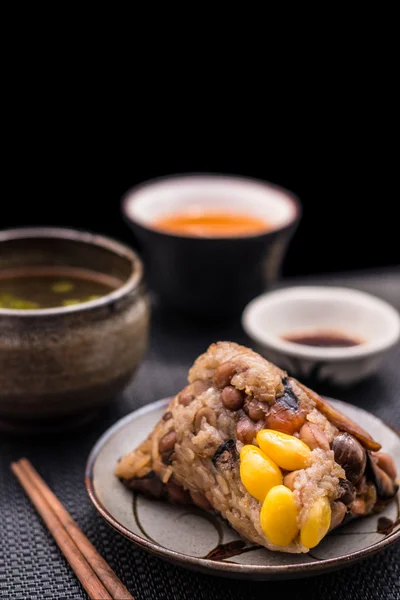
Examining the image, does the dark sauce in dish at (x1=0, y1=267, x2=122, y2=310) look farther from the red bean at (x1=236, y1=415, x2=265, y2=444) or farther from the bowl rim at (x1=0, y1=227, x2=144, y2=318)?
the red bean at (x1=236, y1=415, x2=265, y2=444)

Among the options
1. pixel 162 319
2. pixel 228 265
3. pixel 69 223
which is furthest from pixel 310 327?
pixel 69 223

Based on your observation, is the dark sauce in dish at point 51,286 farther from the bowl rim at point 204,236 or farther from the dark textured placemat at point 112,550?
the bowl rim at point 204,236

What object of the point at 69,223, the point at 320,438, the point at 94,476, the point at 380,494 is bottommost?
the point at 69,223

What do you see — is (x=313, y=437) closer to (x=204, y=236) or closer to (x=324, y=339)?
(x=324, y=339)

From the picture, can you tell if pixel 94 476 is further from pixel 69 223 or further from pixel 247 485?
pixel 69 223

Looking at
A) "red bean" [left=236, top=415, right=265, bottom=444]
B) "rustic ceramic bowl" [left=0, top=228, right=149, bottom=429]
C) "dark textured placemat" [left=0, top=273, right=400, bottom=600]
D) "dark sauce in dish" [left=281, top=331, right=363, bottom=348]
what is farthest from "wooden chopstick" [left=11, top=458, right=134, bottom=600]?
"dark sauce in dish" [left=281, top=331, right=363, bottom=348]

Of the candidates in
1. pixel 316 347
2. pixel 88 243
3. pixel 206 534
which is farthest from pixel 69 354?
pixel 316 347

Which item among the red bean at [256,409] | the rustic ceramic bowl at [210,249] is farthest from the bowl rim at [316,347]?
the red bean at [256,409]
